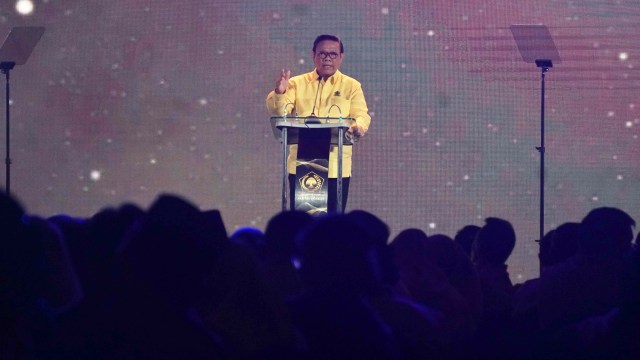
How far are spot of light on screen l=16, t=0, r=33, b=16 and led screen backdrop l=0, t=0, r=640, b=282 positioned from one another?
64 millimetres

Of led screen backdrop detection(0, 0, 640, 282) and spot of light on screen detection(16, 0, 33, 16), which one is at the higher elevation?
spot of light on screen detection(16, 0, 33, 16)

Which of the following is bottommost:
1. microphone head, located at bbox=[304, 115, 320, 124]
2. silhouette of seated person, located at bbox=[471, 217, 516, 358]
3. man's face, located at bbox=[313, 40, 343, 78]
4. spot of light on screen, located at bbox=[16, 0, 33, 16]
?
silhouette of seated person, located at bbox=[471, 217, 516, 358]

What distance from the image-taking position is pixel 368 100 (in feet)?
23.5

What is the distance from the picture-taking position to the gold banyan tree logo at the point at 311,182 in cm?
463

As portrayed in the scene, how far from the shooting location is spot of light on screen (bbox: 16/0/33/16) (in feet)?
24.3

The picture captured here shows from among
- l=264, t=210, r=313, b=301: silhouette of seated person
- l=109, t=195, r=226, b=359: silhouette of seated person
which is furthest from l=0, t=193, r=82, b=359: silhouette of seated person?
l=264, t=210, r=313, b=301: silhouette of seated person

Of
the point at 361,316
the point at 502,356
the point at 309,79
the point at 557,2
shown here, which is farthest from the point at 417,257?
the point at 557,2

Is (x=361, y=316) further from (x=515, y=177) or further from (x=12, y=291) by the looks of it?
(x=515, y=177)

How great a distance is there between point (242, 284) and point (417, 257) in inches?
31.9

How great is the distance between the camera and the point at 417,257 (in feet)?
8.33

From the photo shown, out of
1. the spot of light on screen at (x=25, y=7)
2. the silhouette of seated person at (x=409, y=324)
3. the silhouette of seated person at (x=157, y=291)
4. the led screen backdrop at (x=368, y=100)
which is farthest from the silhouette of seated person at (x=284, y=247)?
the spot of light on screen at (x=25, y=7)

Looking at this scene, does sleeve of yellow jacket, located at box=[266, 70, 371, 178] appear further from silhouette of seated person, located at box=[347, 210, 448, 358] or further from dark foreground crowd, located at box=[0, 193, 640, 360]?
silhouette of seated person, located at box=[347, 210, 448, 358]

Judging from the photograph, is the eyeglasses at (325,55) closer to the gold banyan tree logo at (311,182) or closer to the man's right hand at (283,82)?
the man's right hand at (283,82)

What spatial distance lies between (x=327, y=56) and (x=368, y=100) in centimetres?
226
